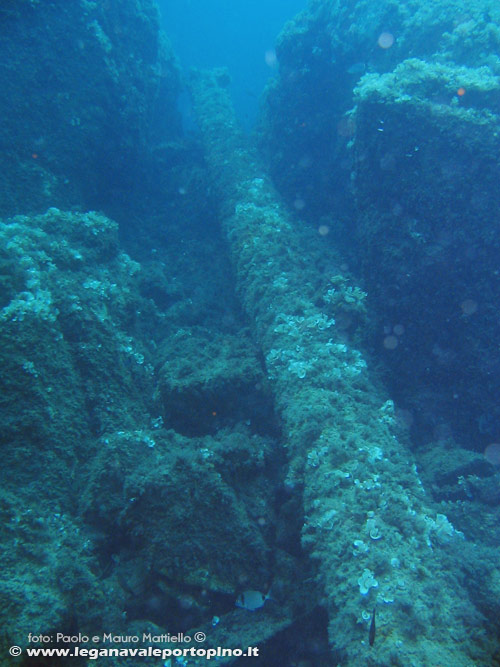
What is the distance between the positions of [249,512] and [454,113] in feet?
17.1

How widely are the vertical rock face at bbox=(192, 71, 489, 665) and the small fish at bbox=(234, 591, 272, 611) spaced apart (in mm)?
790

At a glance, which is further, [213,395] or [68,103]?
[68,103]

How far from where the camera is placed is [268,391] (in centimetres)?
498

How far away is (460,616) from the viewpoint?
2.77 m

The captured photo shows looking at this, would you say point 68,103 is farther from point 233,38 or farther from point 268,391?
point 233,38

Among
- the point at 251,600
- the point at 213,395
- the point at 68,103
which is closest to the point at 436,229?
the point at 213,395

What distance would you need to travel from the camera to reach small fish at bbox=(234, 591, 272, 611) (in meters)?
3.71

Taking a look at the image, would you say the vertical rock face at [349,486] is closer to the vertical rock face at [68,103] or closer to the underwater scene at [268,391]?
the underwater scene at [268,391]

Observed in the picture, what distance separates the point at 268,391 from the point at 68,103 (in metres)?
7.40

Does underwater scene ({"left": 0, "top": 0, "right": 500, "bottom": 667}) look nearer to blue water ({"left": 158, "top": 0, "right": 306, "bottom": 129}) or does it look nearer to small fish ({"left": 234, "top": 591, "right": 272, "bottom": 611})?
small fish ({"left": 234, "top": 591, "right": 272, "bottom": 611})

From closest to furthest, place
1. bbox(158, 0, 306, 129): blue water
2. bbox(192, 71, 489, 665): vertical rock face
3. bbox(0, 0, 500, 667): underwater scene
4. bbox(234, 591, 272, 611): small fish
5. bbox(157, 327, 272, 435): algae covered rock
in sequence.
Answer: bbox(192, 71, 489, 665): vertical rock face → bbox(0, 0, 500, 667): underwater scene → bbox(234, 591, 272, 611): small fish → bbox(157, 327, 272, 435): algae covered rock → bbox(158, 0, 306, 129): blue water

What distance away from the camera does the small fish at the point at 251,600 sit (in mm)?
3711

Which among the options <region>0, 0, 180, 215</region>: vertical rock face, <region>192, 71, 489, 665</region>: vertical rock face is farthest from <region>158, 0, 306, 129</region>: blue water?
<region>192, 71, 489, 665</region>: vertical rock face

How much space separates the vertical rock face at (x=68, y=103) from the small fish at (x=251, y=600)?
6.91 m
